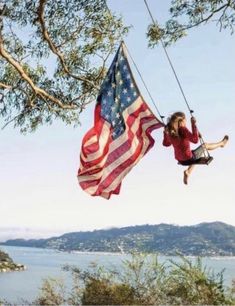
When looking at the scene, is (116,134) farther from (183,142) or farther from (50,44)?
(50,44)

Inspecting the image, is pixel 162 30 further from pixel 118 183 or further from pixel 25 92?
pixel 118 183

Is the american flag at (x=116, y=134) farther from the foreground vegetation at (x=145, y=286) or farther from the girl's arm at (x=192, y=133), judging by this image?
the foreground vegetation at (x=145, y=286)

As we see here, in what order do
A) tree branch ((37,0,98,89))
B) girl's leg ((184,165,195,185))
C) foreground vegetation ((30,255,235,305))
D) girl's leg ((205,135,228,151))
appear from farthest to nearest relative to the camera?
foreground vegetation ((30,255,235,305)) < tree branch ((37,0,98,89)) < girl's leg ((205,135,228,151)) < girl's leg ((184,165,195,185))

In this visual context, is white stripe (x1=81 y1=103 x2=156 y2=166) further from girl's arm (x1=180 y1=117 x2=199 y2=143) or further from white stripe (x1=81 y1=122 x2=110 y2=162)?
girl's arm (x1=180 y1=117 x2=199 y2=143)

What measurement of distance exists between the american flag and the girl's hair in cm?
37

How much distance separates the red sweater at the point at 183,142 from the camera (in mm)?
8219

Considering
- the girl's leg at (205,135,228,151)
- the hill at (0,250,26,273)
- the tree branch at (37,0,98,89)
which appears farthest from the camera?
the hill at (0,250,26,273)

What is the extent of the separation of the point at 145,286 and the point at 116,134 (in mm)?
9550

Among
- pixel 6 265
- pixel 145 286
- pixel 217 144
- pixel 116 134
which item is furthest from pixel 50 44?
pixel 6 265

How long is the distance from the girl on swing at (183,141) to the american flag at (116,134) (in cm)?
38

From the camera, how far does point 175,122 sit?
8.26 meters

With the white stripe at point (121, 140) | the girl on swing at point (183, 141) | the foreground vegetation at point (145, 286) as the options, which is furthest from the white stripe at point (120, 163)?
the foreground vegetation at point (145, 286)

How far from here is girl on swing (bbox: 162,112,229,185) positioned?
8.25 metres

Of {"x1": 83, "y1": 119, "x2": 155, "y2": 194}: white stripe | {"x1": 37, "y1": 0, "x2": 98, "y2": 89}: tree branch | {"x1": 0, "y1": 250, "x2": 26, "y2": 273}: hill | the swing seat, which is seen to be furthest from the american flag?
{"x1": 0, "y1": 250, "x2": 26, "y2": 273}: hill
